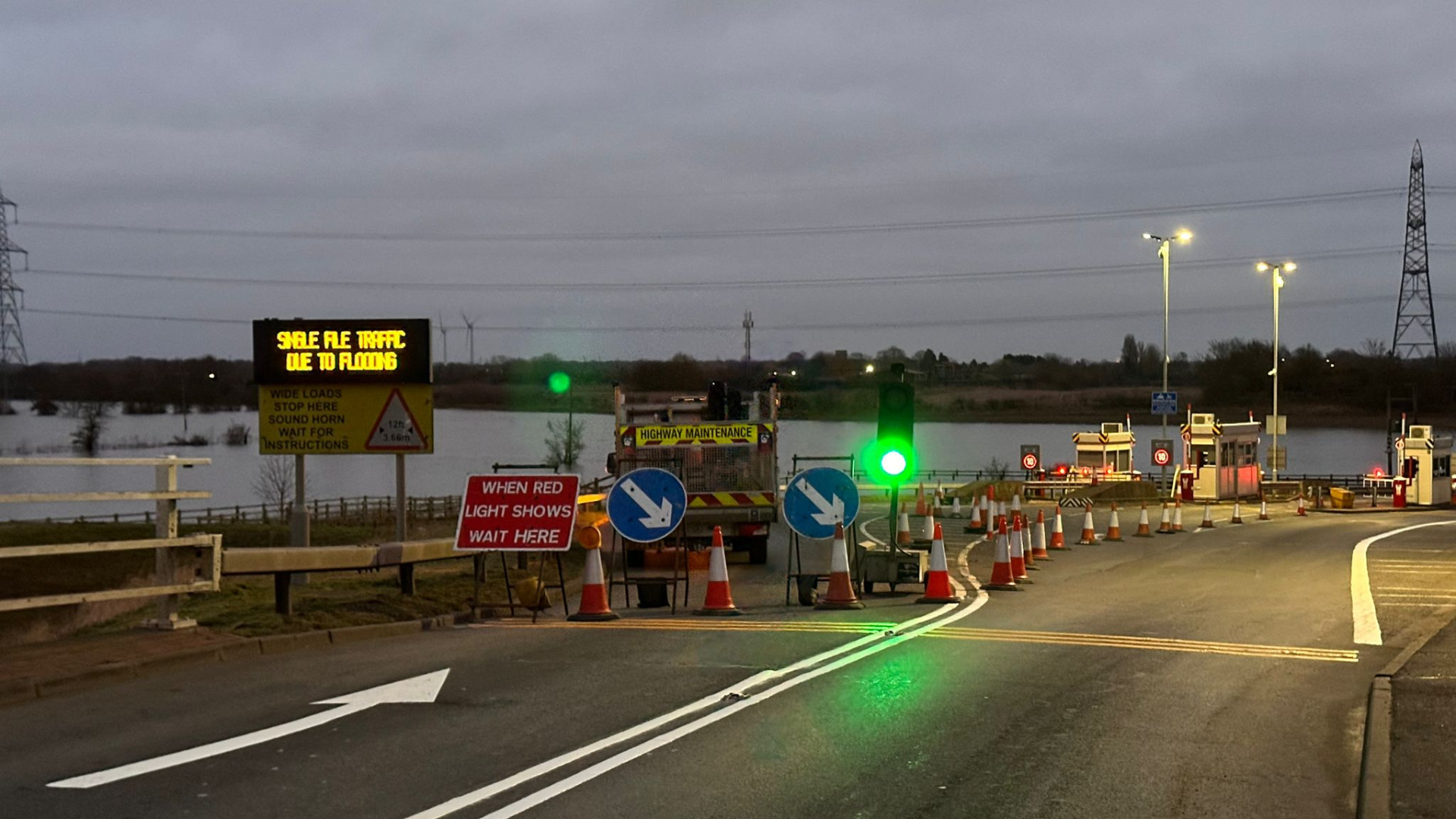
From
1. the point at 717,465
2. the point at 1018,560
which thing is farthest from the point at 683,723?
the point at 717,465

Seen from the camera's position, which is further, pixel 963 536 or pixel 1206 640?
pixel 963 536

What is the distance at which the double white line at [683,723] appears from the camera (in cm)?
695

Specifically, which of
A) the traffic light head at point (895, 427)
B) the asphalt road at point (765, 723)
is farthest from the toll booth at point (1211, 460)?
the asphalt road at point (765, 723)

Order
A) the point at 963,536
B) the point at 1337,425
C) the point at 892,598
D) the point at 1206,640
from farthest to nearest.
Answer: the point at 1337,425 < the point at 963,536 < the point at 892,598 < the point at 1206,640

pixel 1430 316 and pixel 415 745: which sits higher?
pixel 1430 316

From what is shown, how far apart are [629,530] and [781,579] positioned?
5.76 m

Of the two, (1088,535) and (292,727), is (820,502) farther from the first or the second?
(1088,535)

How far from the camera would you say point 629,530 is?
1519 centimetres

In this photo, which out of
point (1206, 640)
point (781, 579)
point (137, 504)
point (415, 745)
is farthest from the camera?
point (137, 504)

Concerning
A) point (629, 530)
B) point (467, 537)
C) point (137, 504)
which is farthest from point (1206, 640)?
point (137, 504)

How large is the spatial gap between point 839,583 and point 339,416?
9.88 m

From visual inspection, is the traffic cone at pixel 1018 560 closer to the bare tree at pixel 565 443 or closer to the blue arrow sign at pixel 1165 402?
the bare tree at pixel 565 443

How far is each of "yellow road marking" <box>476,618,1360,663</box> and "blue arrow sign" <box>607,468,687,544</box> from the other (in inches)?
47.2

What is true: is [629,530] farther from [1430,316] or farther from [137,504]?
[1430,316]
